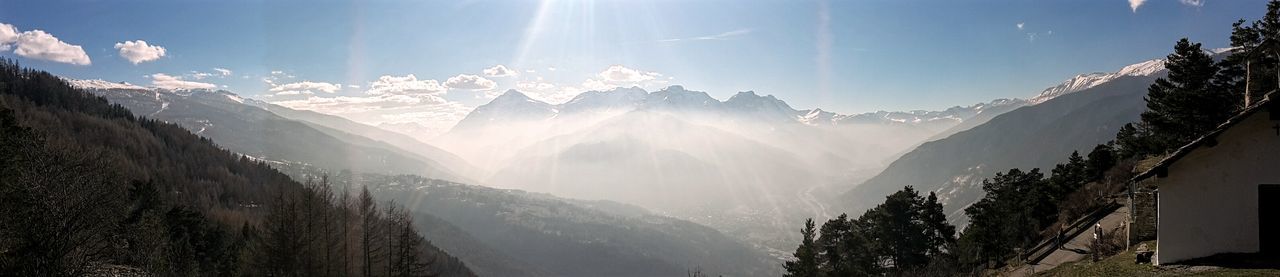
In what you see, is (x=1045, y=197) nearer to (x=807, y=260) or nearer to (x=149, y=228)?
(x=807, y=260)

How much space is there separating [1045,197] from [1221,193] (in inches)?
1476

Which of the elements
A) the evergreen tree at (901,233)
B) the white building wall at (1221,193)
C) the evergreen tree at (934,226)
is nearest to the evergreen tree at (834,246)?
the evergreen tree at (901,233)

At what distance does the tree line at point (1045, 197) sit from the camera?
120 ft

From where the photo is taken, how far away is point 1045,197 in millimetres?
47094

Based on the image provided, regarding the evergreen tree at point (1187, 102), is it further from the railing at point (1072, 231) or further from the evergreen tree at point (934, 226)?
the evergreen tree at point (934, 226)

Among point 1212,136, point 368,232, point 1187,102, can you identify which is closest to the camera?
point 1212,136

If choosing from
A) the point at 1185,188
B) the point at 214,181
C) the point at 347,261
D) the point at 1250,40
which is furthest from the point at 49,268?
the point at 214,181

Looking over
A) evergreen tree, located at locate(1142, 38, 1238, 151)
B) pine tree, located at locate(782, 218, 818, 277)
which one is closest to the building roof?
evergreen tree, located at locate(1142, 38, 1238, 151)

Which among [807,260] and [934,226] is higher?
[934,226]

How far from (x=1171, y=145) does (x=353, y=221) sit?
69198mm

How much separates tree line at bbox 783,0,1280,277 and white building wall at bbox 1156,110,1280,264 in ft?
65.1

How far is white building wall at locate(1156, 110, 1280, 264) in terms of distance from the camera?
14289 mm

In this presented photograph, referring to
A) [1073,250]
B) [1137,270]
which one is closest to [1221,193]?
[1137,270]

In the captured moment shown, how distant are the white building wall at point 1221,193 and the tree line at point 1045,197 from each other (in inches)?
781
